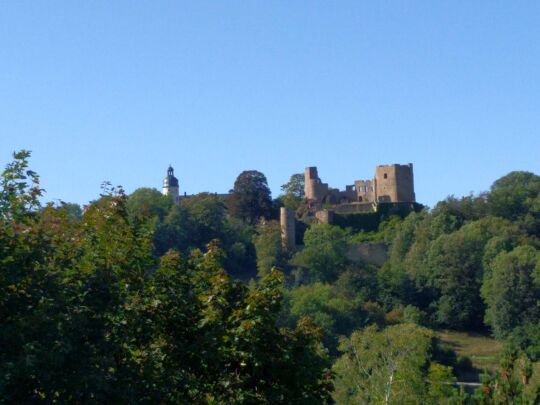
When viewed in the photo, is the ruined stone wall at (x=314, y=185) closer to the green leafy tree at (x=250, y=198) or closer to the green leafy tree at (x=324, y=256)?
the green leafy tree at (x=250, y=198)

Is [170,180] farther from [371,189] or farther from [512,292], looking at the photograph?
[512,292]

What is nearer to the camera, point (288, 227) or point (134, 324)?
point (134, 324)

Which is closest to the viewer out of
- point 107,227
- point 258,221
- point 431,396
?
point 107,227

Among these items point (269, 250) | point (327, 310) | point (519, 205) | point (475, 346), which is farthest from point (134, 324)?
point (519, 205)

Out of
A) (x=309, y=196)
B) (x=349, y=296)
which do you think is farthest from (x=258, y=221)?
(x=349, y=296)

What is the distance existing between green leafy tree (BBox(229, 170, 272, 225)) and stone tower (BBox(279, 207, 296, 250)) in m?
4.53

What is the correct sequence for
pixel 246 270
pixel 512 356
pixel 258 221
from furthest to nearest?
pixel 258 221, pixel 246 270, pixel 512 356

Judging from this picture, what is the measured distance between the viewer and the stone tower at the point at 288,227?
67.4 meters

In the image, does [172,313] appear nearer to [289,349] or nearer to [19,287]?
[289,349]

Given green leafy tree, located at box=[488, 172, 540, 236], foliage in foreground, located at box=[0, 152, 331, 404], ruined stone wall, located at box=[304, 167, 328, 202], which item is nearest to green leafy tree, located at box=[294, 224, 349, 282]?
green leafy tree, located at box=[488, 172, 540, 236]

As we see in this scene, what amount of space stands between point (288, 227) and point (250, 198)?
6.30 metres

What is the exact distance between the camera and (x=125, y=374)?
10.1m

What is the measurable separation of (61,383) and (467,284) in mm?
50077

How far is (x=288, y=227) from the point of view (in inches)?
2672
